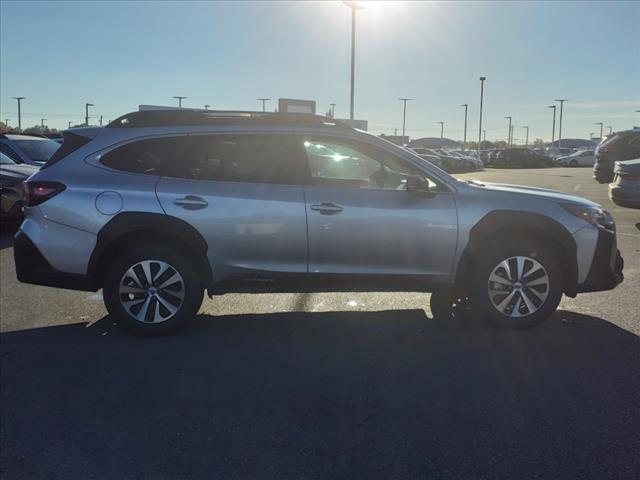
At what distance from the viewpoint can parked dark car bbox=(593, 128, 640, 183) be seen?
16.1m

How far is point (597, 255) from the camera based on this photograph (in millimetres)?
4953

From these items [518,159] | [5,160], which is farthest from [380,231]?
[518,159]

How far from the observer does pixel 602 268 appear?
4.98 m

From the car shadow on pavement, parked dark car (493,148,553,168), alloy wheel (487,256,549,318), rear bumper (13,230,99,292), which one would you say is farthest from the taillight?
parked dark car (493,148,553,168)

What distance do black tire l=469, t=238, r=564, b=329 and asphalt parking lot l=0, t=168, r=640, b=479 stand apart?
0.60 feet

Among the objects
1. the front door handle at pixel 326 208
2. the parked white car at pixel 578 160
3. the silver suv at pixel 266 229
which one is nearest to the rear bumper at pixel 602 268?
the silver suv at pixel 266 229

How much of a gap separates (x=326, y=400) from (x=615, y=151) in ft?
51.0

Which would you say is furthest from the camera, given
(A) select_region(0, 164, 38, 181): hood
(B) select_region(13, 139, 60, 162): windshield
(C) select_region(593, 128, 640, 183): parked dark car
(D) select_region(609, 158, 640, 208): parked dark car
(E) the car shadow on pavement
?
(C) select_region(593, 128, 640, 183): parked dark car

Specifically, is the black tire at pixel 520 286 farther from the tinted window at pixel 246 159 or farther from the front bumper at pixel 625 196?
the front bumper at pixel 625 196

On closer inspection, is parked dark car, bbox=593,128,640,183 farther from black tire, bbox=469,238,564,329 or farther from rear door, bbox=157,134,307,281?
rear door, bbox=157,134,307,281

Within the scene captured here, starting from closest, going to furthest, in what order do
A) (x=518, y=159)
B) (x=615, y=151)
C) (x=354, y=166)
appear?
(x=354, y=166) < (x=615, y=151) < (x=518, y=159)

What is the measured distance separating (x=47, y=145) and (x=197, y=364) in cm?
1005

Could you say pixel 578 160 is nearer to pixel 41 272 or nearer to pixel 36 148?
pixel 36 148

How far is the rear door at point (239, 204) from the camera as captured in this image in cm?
482
